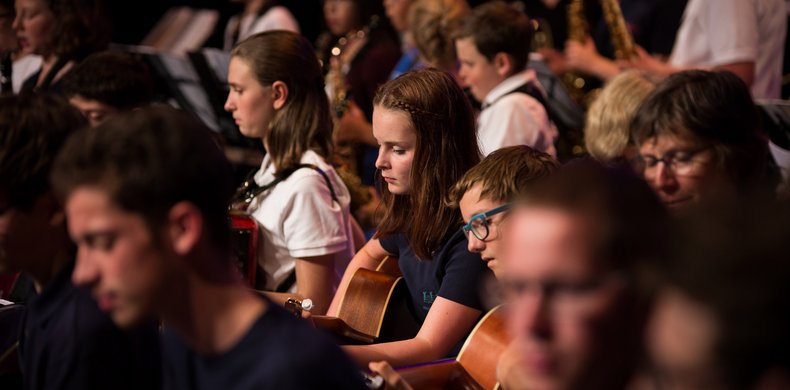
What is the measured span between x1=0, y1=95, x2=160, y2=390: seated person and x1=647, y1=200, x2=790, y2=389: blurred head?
103cm

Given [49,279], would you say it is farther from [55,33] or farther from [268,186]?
[55,33]

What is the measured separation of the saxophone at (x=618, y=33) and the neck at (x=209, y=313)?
13.8 feet

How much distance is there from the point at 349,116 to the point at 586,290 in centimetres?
396

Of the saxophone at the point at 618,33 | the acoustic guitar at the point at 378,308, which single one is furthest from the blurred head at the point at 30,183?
the saxophone at the point at 618,33

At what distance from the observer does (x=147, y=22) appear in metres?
8.27

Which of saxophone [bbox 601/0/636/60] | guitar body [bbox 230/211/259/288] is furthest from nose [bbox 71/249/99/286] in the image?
saxophone [bbox 601/0/636/60]

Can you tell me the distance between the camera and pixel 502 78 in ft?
13.3

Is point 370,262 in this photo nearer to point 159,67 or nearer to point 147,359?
point 147,359

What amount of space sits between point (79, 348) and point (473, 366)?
0.90m

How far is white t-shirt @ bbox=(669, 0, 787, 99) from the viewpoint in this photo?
412cm

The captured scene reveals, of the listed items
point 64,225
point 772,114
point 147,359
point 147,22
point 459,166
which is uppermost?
point 64,225

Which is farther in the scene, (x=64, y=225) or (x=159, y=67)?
(x=159, y=67)

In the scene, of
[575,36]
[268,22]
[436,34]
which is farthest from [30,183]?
[575,36]

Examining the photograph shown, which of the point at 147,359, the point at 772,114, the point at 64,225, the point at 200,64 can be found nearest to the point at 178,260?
the point at 147,359
